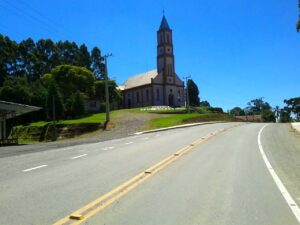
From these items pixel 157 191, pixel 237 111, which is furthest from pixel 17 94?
pixel 237 111

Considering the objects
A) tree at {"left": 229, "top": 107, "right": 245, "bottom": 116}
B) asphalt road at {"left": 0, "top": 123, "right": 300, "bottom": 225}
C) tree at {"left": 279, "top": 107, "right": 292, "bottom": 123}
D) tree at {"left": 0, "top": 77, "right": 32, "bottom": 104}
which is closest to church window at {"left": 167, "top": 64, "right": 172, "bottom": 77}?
tree at {"left": 0, "top": 77, "right": 32, "bottom": 104}

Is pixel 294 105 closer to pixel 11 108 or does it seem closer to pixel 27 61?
pixel 27 61

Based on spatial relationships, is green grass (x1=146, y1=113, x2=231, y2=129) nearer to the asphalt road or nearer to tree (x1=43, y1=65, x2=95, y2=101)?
tree (x1=43, y1=65, x2=95, y2=101)

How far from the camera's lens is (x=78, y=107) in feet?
238

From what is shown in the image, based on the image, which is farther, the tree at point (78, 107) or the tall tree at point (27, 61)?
the tall tree at point (27, 61)

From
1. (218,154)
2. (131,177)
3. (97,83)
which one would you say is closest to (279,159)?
(218,154)

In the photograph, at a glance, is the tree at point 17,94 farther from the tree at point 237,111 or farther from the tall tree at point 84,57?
the tree at point 237,111

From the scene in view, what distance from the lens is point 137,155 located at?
1778 cm

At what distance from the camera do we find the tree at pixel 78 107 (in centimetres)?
7225

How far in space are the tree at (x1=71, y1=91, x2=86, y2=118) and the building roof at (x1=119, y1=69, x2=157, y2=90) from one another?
2885 centimetres

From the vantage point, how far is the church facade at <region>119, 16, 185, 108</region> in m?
98.3

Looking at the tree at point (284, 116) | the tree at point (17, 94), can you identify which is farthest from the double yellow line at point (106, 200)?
the tree at point (284, 116)

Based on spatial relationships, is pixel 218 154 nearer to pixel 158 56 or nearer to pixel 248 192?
pixel 248 192

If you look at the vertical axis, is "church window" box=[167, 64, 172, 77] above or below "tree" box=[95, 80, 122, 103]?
above
